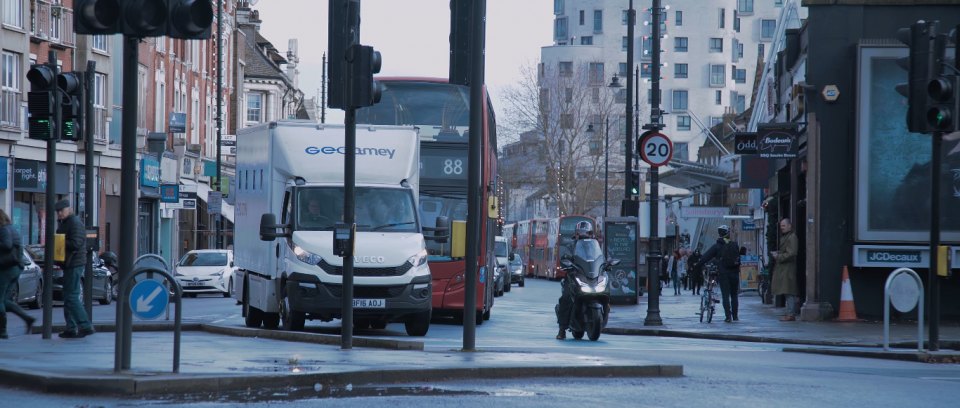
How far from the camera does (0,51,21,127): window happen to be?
43.0m

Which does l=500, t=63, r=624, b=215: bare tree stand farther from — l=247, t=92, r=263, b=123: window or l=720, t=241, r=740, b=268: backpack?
l=720, t=241, r=740, b=268: backpack

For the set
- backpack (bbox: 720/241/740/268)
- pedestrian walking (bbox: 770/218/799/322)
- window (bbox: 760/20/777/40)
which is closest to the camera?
backpack (bbox: 720/241/740/268)

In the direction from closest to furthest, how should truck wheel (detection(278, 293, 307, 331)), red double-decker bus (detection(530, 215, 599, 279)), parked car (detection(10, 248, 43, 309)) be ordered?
truck wheel (detection(278, 293, 307, 331)) < parked car (detection(10, 248, 43, 309)) < red double-decker bus (detection(530, 215, 599, 279))

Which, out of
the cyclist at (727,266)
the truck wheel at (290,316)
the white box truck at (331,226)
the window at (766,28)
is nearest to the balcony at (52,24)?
the white box truck at (331,226)

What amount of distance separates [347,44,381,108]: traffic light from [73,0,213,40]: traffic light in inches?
139

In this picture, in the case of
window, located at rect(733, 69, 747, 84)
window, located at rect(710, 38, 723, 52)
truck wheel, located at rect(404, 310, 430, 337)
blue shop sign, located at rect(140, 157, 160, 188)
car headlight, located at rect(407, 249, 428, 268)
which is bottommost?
truck wheel, located at rect(404, 310, 430, 337)

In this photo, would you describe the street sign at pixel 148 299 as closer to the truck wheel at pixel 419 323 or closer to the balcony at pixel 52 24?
the truck wheel at pixel 419 323

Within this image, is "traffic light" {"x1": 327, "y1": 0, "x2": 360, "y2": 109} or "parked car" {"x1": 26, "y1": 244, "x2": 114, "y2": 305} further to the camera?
"parked car" {"x1": 26, "y1": 244, "x2": 114, "y2": 305}

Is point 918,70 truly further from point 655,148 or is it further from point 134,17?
point 655,148

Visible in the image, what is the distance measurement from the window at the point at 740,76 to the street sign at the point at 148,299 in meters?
124

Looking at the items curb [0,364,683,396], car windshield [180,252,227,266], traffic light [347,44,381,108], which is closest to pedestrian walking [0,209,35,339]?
traffic light [347,44,381,108]

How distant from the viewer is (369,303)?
2059cm

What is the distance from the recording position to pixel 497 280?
44.8m

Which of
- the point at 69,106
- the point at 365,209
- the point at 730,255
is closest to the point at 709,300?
the point at 730,255
